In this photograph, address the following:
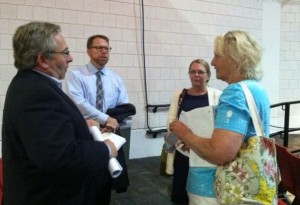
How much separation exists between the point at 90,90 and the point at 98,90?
0.23ft

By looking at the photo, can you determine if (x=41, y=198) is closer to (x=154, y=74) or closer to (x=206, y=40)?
(x=154, y=74)

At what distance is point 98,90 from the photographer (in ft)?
8.39

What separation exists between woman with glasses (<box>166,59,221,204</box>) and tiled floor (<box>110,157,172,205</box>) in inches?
26.2

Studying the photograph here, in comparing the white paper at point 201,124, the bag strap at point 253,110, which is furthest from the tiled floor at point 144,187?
the bag strap at point 253,110

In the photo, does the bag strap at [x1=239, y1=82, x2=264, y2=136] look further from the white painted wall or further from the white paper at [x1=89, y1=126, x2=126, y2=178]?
the white painted wall

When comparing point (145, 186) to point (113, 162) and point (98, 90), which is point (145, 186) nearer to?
point (98, 90)

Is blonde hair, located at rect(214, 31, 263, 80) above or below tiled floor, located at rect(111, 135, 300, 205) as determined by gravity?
above

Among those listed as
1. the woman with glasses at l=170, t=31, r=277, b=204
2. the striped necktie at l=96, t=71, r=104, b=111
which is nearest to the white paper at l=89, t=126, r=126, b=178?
the woman with glasses at l=170, t=31, r=277, b=204

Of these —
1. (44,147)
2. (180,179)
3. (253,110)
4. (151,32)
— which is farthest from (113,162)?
(151,32)

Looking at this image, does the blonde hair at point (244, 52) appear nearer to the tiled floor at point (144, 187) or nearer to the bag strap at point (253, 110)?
the bag strap at point (253, 110)

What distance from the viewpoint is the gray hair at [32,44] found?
1.16 m

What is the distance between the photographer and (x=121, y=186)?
A: 2389 millimetres

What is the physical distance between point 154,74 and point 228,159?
11.6ft

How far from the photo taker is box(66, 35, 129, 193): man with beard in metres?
2.39
